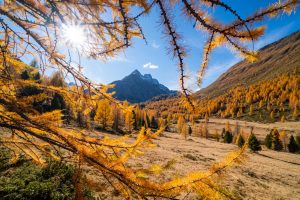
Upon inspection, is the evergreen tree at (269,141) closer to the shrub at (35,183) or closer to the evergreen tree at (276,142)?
the evergreen tree at (276,142)

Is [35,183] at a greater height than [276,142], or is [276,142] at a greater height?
[35,183]

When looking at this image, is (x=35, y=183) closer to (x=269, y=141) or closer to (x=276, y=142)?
(x=276, y=142)

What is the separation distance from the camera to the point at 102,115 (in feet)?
165

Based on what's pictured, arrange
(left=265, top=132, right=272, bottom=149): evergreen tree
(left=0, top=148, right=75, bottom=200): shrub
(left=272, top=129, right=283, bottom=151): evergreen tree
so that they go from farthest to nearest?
1. (left=265, top=132, right=272, bottom=149): evergreen tree
2. (left=272, top=129, right=283, bottom=151): evergreen tree
3. (left=0, top=148, right=75, bottom=200): shrub

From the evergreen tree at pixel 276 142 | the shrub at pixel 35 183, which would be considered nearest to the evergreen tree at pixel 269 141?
the evergreen tree at pixel 276 142

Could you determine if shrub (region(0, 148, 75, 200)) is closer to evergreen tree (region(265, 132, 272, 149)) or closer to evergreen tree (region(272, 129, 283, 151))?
evergreen tree (region(272, 129, 283, 151))

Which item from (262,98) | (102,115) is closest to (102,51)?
(102,115)

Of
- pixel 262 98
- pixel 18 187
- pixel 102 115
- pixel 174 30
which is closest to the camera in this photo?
pixel 174 30

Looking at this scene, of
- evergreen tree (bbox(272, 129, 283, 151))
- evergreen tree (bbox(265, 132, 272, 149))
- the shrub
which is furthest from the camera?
evergreen tree (bbox(265, 132, 272, 149))

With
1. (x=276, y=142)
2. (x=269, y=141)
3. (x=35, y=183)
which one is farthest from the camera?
(x=269, y=141)

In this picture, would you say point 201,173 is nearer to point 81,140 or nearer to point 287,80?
point 81,140

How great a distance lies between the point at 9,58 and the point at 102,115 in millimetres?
48041

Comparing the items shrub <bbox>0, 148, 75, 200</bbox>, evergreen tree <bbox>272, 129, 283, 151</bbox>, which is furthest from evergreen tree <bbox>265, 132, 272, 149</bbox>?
shrub <bbox>0, 148, 75, 200</bbox>

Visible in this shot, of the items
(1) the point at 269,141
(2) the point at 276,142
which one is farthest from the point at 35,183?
(1) the point at 269,141
